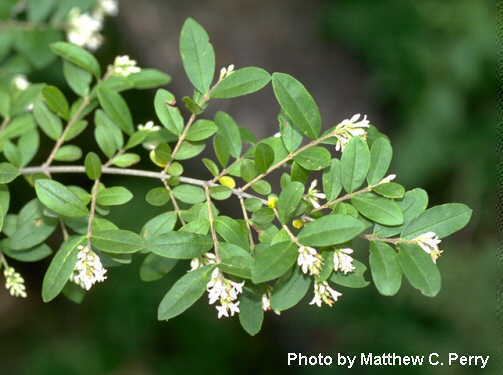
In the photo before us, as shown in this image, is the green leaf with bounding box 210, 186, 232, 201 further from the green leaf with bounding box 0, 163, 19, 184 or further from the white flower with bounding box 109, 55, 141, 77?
the white flower with bounding box 109, 55, 141, 77

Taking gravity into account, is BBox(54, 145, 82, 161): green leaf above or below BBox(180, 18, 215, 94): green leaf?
below

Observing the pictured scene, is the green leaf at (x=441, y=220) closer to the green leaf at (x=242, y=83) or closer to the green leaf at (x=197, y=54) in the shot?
the green leaf at (x=242, y=83)

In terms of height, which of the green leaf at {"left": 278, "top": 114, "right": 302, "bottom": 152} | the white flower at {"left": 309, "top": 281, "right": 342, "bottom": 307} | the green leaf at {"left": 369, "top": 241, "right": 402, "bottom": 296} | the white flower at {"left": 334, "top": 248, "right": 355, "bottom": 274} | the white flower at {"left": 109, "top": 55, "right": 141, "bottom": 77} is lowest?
the white flower at {"left": 309, "top": 281, "right": 342, "bottom": 307}

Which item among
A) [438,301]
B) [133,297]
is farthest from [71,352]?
[438,301]

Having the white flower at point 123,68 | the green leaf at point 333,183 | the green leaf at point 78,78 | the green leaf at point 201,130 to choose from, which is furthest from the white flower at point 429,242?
the green leaf at point 78,78

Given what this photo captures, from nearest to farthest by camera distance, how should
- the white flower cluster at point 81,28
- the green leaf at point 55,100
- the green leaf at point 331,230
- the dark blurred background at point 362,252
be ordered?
the green leaf at point 331,230
the green leaf at point 55,100
the white flower cluster at point 81,28
the dark blurred background at point 362,252

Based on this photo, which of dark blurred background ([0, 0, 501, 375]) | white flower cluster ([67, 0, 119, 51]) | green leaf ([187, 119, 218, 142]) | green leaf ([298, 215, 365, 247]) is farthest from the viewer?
dark blurred background ([0, 0, 501, 375])

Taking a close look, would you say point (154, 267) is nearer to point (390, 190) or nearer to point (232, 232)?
point (232, 232)

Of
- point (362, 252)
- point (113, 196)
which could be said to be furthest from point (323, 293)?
point (362, 252)

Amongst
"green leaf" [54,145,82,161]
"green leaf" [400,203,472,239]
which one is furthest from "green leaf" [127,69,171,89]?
"green leaf" [400,203,472,239]
